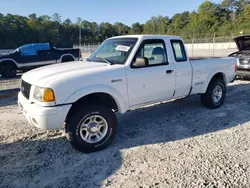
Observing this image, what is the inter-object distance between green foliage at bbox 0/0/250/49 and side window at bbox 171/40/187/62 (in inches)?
2092

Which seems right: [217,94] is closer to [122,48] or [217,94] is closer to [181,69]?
[181,69]

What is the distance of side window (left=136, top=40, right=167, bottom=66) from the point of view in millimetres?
4289

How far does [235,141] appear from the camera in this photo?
12.9 ft

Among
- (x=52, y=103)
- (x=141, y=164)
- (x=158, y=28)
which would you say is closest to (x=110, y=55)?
(x=52, y=103)

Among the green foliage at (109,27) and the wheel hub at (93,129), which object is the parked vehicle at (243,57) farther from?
the green foliage at (109,27)

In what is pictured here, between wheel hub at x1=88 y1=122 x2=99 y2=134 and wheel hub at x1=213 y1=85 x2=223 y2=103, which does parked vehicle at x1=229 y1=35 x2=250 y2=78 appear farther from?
wheel hub at x1=88 y1=122 x2=99 y2=134

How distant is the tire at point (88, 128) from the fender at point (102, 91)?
228 mm

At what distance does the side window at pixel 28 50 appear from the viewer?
41.4 feet

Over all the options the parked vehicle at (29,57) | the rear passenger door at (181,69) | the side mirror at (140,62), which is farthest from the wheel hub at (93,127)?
the parked vehicle at (29,57)

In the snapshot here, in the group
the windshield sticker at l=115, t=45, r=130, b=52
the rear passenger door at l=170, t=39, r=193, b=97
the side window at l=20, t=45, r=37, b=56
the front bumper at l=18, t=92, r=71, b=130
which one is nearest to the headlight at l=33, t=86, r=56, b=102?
the front bumper at l=18, t=92, r=71, b=130

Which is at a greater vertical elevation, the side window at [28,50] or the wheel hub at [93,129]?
the side window at [28,50]

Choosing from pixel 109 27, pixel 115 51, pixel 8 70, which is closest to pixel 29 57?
pixel 8 70

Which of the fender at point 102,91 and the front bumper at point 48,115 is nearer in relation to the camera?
the front bumper at point 48,115

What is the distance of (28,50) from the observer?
12.8 m
